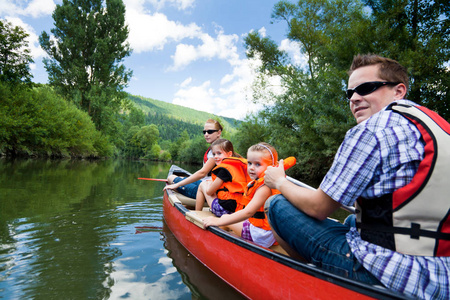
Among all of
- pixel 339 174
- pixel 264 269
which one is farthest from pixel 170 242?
pixel 339 174

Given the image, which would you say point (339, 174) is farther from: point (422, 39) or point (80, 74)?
point (80, 74)

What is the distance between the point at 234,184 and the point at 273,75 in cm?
1616

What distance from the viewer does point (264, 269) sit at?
2109mm

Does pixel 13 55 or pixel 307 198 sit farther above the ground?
pixel 13 55

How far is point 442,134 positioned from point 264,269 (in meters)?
1.42

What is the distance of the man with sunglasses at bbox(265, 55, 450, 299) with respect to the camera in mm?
1253

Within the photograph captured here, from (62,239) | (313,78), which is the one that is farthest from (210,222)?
(313,78)

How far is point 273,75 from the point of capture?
18.5 meters

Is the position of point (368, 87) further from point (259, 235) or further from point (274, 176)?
point (259, 235)

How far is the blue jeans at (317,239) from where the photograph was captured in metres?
1.61

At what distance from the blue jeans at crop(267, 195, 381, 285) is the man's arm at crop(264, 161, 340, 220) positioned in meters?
0.08

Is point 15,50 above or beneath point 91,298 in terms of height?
above

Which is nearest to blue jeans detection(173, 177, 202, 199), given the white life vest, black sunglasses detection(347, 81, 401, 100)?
black sunglasses detection(347, 81, 401, 100)

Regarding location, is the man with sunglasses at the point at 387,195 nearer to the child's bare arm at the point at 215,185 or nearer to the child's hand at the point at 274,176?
the child's hand at the point at 274,176
